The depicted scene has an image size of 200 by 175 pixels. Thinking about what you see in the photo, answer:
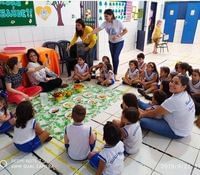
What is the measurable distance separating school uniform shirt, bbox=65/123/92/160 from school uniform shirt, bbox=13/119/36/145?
376mm

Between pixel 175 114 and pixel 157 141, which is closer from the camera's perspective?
pixel 175 114

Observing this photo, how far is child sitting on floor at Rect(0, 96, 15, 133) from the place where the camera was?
203 centimetres

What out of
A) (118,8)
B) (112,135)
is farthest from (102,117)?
(118,8)

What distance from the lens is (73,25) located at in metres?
4.33

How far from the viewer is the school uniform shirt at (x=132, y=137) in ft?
5.42

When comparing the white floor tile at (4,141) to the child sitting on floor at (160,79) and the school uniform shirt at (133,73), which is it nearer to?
the child sitting on floor at (160,79)

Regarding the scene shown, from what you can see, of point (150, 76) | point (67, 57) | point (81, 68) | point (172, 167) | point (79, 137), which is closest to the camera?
point (79, 137)

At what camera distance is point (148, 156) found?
1783 millimetres

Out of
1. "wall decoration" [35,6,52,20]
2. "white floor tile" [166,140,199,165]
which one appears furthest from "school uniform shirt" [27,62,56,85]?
"white floor tile" [166,140,199,165]

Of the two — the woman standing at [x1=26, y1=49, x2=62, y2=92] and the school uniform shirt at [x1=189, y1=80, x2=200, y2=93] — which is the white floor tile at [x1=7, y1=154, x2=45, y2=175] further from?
the school uniform shirt at [x1=189, y1=80, x2=200, y2=93]

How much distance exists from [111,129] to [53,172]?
0.69 m

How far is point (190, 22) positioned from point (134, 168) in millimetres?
8662

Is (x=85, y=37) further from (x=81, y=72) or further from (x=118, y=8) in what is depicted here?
(x=118, y=8)

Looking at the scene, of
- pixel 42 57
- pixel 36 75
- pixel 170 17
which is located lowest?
pixel 36 75
